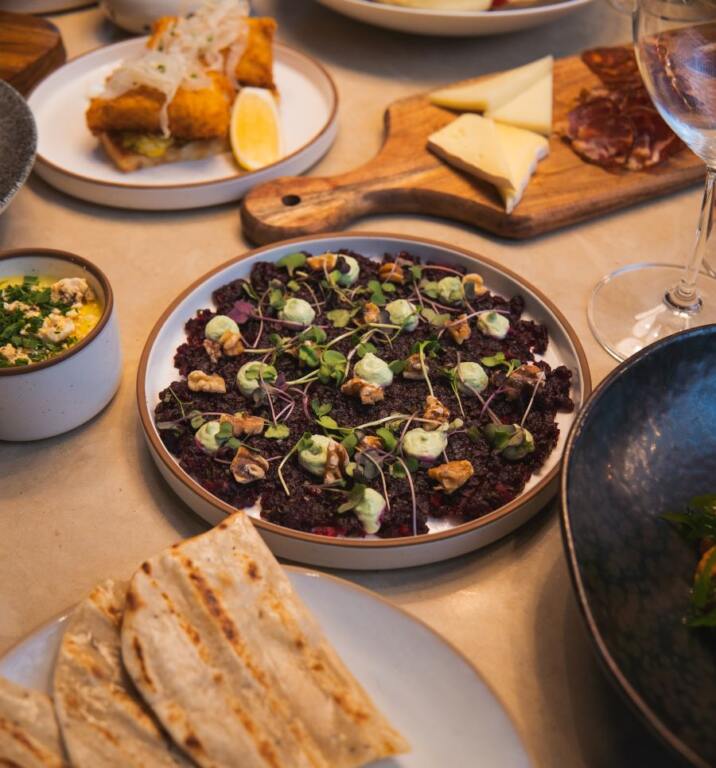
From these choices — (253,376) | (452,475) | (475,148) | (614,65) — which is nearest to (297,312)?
(253,376)

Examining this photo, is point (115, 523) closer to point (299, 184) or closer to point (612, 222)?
point (299, 184)

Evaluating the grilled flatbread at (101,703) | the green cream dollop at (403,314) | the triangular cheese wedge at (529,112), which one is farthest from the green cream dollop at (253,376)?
the triangular cheese wedge at (529,112)

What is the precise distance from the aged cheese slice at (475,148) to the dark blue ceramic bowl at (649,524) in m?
0.69

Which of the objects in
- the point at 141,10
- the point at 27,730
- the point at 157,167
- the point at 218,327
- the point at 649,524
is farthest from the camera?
the point at 141,10

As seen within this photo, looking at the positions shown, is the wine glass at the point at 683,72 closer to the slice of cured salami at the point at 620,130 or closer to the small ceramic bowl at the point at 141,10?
the slice of cured salami at the point at 620,130

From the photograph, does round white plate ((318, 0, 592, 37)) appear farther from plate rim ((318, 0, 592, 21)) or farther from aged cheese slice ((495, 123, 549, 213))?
aged cheese slice ((495, 123, 549, 213))

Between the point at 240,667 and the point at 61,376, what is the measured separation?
0.57 m

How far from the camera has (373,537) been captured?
1106 mm

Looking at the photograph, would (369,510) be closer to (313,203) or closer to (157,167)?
(313,203)

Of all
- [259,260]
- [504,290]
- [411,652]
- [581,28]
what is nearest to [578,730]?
[411,652]

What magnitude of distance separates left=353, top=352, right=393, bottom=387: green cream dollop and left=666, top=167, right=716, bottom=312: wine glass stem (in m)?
0.61

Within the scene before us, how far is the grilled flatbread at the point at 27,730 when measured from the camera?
0.77m

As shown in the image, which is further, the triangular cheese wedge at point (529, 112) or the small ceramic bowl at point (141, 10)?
the small ceramic bowl at point (141, 10)

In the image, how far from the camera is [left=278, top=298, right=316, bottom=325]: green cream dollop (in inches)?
55.4
